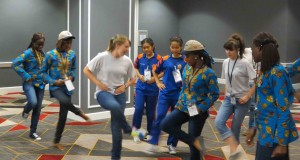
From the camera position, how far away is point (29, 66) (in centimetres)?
526

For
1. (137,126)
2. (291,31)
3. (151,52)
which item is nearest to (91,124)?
(137,126)

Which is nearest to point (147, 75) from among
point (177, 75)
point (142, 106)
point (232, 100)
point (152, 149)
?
point (142, 106)

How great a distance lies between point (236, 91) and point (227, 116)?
0.29m

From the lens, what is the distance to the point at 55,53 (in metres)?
4.65

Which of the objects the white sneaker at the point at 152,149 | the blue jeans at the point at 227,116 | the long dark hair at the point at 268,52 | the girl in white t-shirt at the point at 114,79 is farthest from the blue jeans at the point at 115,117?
the long dark hair at the point at 268,52

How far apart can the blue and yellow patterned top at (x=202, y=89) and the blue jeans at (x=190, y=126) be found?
10 centimetres

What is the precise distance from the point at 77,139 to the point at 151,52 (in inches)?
64.1

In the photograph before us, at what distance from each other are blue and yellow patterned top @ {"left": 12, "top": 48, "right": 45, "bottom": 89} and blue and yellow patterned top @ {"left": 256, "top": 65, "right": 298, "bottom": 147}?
3.49 m

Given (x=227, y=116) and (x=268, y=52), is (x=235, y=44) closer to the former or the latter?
(x=227, y=116)

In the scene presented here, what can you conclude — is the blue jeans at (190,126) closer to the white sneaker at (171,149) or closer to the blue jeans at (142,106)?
the white sneaker at (171,149)

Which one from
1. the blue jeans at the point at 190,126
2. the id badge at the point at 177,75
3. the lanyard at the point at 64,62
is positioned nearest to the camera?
the blue jeans at the point at 190,126

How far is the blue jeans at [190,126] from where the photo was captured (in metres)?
3.60

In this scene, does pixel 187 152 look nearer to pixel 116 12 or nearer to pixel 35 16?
pixel 116 12

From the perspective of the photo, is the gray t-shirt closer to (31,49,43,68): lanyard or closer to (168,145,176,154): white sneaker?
(168,145,176,154): white sneaker
